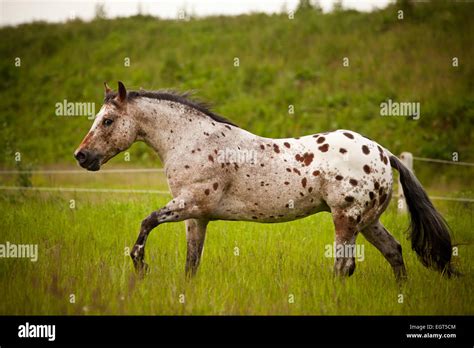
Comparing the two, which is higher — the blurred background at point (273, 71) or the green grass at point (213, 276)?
the blurred background at point (273, 71)

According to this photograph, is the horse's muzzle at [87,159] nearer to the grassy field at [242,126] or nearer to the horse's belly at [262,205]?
the grassy field at [242,126]

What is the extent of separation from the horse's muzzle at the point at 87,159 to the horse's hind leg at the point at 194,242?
A: 1.18 m

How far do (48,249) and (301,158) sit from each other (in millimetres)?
3334

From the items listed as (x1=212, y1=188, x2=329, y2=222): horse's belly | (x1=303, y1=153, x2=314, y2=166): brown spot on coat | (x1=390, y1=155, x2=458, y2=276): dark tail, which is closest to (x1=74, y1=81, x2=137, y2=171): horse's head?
(x1=212, y1=188, x2=329, y2=222): horse's belly

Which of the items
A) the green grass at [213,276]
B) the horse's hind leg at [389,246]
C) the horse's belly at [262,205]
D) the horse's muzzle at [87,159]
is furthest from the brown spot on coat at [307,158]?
the horse's muzzle at [87,159]

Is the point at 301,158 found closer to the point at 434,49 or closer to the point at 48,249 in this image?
the point at 48,249

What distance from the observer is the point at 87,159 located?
5.92 meters

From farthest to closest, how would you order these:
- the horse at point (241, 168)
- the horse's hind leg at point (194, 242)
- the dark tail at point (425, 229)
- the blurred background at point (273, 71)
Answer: the blurred background at point (273, 71) → the dark tail at point (425, 229) → the horse's hind leg at point (194, 242) → the horse at point (241, 168)

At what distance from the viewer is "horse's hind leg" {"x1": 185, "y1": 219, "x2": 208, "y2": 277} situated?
244 inches

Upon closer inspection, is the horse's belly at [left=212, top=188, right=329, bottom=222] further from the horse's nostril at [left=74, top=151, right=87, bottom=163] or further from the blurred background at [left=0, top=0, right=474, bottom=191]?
the blurred background at [left=0, top=0, right=474, bottom=191]

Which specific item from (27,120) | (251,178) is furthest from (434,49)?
(251,178)

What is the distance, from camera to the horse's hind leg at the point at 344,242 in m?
5.89
